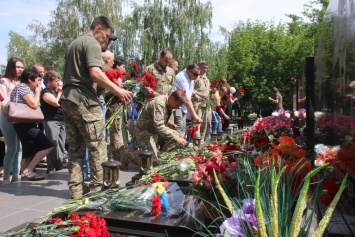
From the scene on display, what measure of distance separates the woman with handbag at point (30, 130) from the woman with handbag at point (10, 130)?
0.12 meters

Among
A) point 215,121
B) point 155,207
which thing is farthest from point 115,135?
point 215,121

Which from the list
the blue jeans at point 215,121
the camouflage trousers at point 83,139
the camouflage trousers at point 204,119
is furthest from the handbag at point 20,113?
the blue jeans at point 215,121

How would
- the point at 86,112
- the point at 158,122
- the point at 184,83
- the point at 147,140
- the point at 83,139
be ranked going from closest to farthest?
the point at 86,112, the point at 83,139, the point at 158,122, the point at 147,140, the point at 184,83

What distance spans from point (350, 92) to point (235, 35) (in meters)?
30.7

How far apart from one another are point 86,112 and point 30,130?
192 cm

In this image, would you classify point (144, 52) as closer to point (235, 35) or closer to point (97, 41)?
point (235, 35)

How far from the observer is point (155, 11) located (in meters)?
23.3

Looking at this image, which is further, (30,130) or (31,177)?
(31,177)

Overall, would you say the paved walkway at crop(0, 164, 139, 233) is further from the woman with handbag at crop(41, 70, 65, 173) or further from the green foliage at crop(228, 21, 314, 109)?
the green foliage at crop(228, 21, 314, 109)

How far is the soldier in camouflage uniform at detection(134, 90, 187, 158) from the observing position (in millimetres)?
5496

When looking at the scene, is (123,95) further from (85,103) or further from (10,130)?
(10,130)

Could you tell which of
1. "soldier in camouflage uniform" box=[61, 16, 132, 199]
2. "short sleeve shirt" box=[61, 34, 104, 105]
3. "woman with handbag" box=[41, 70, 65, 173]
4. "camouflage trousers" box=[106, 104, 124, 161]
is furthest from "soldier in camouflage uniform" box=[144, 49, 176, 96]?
"short sleeve shirt" box=[61, 34, 104, 105]

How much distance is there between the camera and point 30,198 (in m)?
4.75

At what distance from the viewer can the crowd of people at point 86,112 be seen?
4137 millimetres
